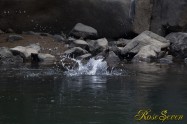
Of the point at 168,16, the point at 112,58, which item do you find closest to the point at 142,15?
the point at 168,16

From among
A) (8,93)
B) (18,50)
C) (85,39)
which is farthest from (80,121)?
(85,39)

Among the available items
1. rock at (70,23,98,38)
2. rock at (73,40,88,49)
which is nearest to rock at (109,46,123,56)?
rock at (73,40,88,49)

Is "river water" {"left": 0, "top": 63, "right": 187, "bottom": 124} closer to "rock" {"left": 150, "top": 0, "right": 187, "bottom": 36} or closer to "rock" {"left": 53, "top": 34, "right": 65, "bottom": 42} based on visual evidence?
"rock" {"left": 53, "top": 34, "right": 65, "bottom": 42}

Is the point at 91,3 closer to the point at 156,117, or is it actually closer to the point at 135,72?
the point at 135,72

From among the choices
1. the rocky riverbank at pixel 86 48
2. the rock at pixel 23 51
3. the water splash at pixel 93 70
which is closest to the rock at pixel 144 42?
the rocky riverbank at pixel 86 48

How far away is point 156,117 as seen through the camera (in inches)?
384

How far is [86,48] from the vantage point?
23.3 meters

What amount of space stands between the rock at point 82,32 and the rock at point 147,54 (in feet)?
11.9

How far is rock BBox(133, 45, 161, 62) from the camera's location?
21828 millimetres

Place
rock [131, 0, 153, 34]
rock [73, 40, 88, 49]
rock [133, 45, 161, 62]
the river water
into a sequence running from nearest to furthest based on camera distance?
the river water → rock [133, 45, 161, 62] → rock [73, 40, 88, 49] → rock [131, 0, 153, 34]

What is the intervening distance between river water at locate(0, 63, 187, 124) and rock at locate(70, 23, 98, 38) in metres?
7.57

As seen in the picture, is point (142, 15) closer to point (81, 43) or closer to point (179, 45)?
point (179, 45)

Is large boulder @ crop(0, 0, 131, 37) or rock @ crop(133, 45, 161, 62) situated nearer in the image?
rock @ crop(133, 45, 161, 62)

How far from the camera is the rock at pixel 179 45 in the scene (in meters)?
23.0
